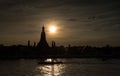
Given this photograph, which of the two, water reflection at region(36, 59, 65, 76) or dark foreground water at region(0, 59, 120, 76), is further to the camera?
water reflection at region(36, 59, 65, 76)

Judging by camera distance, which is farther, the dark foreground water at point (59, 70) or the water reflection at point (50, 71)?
the water reflection at point (50, 71)

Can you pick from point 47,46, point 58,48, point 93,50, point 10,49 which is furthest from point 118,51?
point 10,49

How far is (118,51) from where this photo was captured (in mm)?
198000

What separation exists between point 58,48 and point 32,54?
83.4 feet

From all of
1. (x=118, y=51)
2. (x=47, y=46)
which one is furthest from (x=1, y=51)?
(x=118, y=51)

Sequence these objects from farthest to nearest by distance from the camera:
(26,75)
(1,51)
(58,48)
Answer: (58,48) → (1,51) → (26,75)

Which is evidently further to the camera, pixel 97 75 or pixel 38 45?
pixel 38 45

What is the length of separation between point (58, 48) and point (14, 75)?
12552 centimetres

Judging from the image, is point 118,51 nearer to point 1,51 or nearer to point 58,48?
point 58,48

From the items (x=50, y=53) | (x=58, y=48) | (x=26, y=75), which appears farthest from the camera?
(x=58, y=48)

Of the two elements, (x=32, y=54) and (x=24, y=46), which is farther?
(x=24, y=46)

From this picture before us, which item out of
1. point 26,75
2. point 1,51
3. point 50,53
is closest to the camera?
point 26,75

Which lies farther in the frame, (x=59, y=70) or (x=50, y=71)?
(x=59, y=70)

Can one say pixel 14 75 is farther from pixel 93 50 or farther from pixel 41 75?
pixel 93 50
